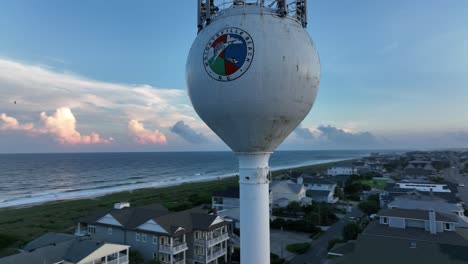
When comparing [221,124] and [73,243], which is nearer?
[221,124]

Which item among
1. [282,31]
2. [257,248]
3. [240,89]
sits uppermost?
[282,31]

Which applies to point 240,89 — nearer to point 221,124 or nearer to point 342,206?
point 221,124

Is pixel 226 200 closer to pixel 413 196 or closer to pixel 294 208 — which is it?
→ pixel 294 208

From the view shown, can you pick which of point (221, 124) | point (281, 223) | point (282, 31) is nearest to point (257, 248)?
point (221, 124)

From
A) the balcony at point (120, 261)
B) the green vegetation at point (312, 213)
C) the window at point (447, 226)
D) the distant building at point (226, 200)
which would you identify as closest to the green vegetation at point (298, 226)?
the green vegetation at point (312, 213)

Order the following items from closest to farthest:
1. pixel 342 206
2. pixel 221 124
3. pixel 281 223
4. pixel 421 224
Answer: pixel 221 124 → pixel 421 224 → pixel 281 223 → pixel 342 206

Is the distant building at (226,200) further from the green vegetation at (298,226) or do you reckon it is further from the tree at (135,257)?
the tree at (135,257)

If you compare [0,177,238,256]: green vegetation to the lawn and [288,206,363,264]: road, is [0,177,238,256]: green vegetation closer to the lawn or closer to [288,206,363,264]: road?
[288,206,363,264]: road
